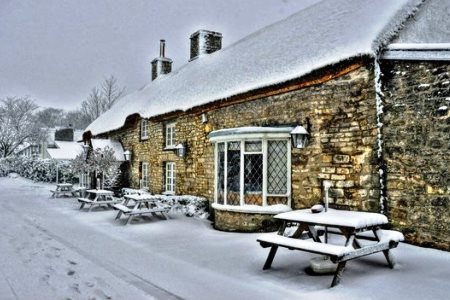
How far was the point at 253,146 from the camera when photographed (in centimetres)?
887

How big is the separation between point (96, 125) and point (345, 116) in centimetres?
1849

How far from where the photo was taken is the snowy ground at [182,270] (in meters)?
4.54

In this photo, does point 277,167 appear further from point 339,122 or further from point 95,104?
point 95,104

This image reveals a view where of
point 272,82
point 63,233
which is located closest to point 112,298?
point 63,233

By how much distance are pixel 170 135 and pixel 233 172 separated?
222 inches

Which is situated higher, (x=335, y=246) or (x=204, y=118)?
(x=204, y=118)

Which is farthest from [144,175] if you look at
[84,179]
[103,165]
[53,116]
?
[53,116]

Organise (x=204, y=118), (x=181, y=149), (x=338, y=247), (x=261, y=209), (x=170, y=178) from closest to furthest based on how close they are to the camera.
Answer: (x=338, y=247) < (x=261, y=209) < (x=204, y=118) < (x=181, y=149) < (x=170, y=178)

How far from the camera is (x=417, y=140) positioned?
22.0ft

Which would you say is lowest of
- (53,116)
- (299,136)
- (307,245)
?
(307,245)

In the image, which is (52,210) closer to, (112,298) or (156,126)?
(156,126)

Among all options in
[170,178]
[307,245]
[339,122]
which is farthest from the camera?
[170,178]

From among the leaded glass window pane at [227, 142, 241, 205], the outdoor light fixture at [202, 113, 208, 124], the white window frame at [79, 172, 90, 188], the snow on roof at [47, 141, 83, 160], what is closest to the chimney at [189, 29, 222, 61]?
the outdoor light fixture at [202, 113, 208, 124]

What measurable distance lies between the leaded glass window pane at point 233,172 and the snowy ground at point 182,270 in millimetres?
949
